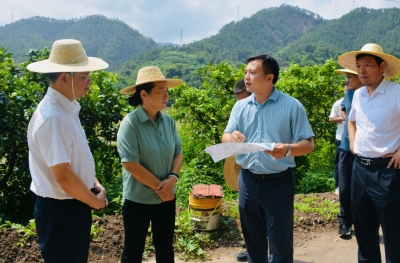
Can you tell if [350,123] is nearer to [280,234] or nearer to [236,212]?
[280,234]

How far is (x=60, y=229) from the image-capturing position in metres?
2.33

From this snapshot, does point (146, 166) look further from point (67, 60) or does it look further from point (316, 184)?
point (316, 184)

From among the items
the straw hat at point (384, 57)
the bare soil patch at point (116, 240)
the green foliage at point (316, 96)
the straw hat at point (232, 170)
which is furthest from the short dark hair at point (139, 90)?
the green foliage at point (316, 96)

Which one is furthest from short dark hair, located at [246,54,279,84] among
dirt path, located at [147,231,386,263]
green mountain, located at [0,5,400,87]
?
green mountain, located at [0,5,400,87]

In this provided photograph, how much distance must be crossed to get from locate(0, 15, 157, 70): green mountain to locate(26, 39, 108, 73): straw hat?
114 metres

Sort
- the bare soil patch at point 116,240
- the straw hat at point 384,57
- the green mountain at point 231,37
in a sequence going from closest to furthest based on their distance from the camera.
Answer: the straw hat at point 384,57, the bare soil patch at point 116,240, the green mountain at point 231,37

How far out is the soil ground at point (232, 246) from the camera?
3.83 m

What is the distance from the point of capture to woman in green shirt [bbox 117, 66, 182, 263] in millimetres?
3062

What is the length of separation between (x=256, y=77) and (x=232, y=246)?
7.25 feet

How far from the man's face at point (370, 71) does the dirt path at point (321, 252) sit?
2064mm

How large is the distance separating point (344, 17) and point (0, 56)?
106 metres

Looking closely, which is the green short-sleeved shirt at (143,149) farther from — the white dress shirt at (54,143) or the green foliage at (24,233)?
the green foliage at (24,233)

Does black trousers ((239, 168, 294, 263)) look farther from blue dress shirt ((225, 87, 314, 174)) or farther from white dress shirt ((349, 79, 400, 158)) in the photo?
white dress shirt ((349, 79, 400, 158))

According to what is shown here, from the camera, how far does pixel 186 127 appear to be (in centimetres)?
904
